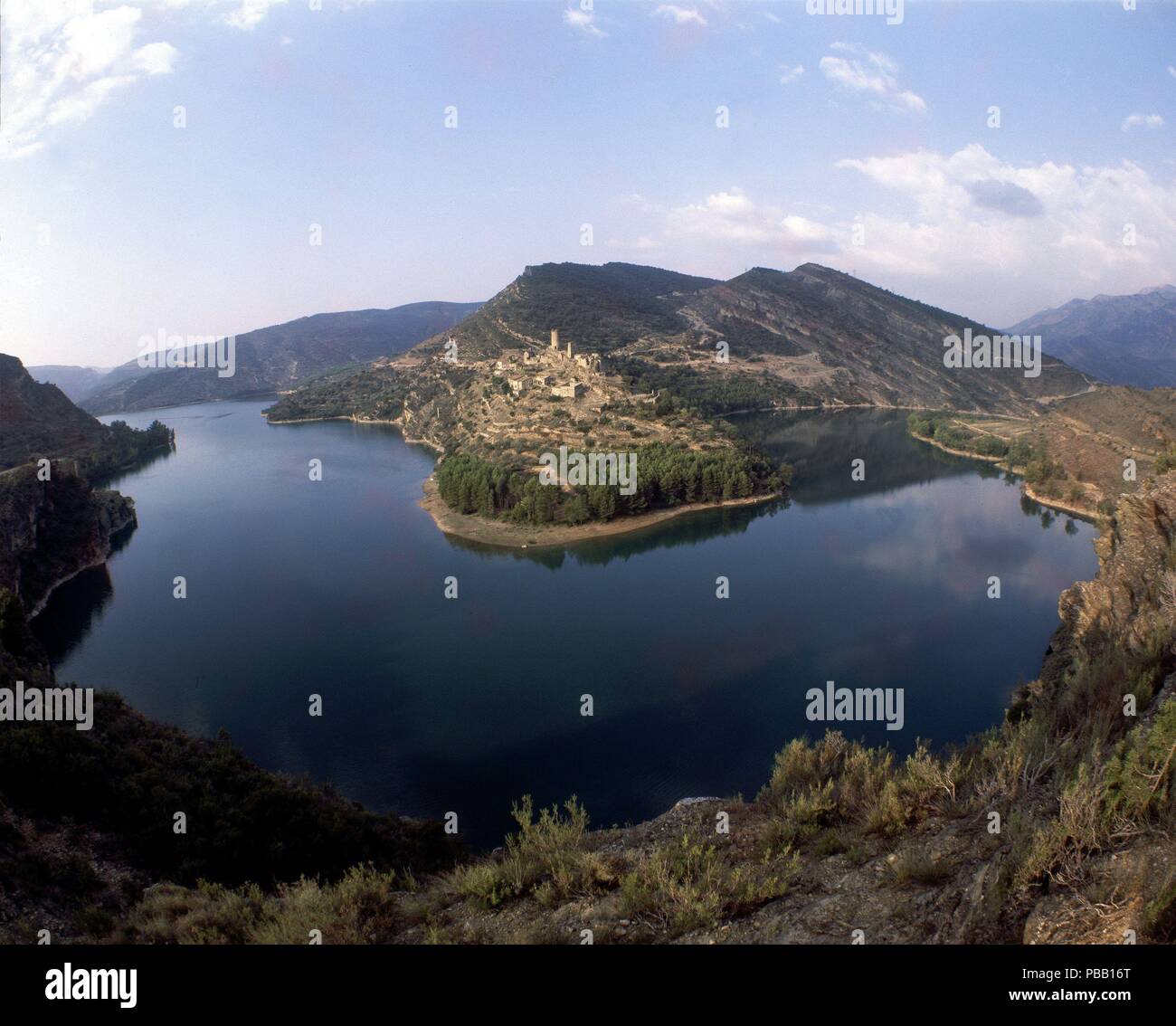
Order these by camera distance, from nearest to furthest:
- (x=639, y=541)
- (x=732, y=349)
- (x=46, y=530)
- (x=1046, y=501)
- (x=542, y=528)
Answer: (x=46, y=530) < (x=639, y=541) < (x=542, y=528) < (x=1046, y=501) < (x=732, y=349)

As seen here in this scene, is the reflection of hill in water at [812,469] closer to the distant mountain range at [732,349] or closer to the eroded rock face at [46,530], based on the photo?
the distant mountain range at [732,349]

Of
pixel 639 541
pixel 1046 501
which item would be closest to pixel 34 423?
pixel 639 541

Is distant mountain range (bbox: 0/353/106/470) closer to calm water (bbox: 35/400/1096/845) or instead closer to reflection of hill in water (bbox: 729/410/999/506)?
calm water (bbox: 35/400/1096/845)

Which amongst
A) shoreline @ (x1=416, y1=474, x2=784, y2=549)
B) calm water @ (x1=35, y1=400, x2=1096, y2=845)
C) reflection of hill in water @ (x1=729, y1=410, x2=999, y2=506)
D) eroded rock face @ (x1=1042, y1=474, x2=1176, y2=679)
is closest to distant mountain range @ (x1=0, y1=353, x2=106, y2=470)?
calm water @ (x1=35, y1=400, x2=1096, y2=845)

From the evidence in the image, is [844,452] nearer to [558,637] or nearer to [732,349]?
[732,349]

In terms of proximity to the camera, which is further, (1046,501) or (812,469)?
(812,469)

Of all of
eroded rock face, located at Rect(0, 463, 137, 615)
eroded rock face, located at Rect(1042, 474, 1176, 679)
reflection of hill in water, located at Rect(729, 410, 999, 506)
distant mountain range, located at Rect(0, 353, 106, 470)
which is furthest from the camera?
distant mountain range, located at Rect(0, 353, 106, 470)
